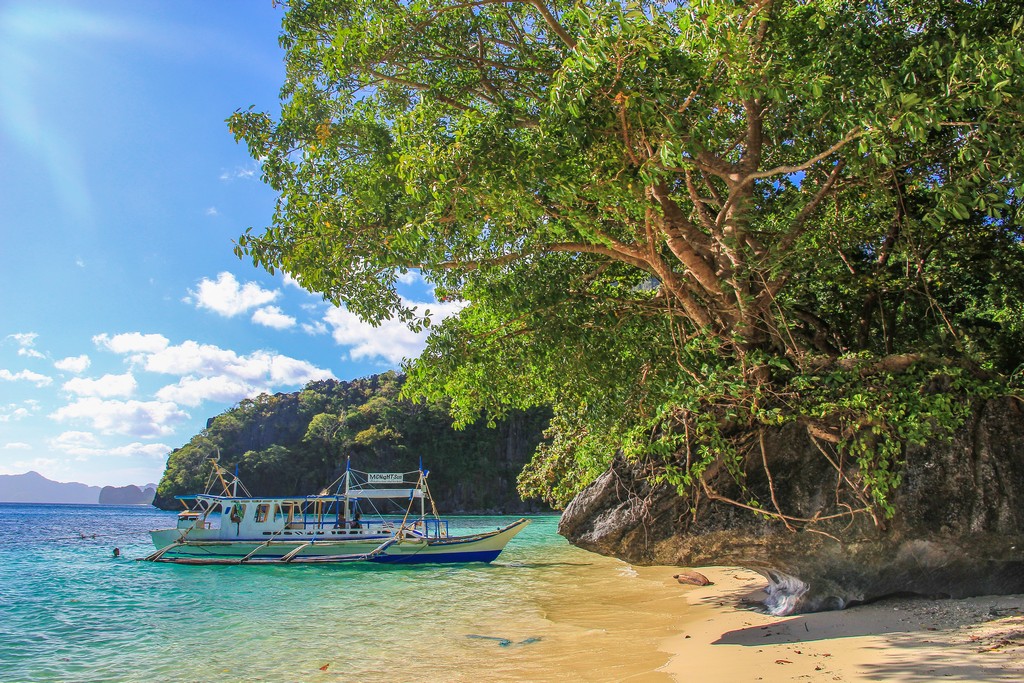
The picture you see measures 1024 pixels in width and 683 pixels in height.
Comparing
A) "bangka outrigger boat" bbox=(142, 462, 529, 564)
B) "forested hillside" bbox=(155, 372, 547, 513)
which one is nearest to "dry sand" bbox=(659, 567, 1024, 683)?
"bangka outrigger boat" bbox=(142, 462, 529, 564)

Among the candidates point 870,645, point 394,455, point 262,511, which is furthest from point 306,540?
point 394,455

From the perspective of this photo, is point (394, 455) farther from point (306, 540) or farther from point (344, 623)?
point (344, 623)

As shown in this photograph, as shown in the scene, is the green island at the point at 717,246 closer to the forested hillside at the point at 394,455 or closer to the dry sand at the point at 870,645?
the dry sand at the point at 870,645

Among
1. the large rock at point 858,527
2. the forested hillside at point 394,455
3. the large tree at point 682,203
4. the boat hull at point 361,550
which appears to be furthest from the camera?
the forested hillside at point 394,455

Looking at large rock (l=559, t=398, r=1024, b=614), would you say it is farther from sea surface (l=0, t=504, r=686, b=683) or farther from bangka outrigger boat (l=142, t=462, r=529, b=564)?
bangka outrigger boat (l=142, t=462, r=529, b=564)

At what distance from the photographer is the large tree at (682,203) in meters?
4.79

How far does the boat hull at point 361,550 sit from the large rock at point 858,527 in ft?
46.1

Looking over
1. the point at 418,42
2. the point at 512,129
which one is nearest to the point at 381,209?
the point at 512,129

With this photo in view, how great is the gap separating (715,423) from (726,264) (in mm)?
1701

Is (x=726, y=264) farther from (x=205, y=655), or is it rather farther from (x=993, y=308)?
(x=205, y=655)

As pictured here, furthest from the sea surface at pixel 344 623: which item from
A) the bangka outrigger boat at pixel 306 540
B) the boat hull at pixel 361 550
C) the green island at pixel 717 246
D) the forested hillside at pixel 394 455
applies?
the forested hillside at pixel 394 455

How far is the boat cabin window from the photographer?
23230 millimetres

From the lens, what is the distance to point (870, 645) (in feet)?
19.9

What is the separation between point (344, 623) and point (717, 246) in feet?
31.2
